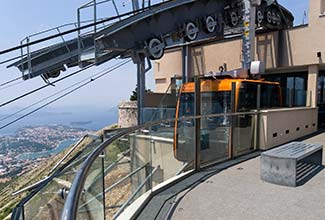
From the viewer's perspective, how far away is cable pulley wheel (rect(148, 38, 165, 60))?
1187cm

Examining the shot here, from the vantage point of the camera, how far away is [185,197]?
3877mm

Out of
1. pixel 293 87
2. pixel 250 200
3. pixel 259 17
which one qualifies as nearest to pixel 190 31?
pixel 259 17

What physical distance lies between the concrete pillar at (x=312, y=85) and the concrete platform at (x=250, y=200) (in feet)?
25.1

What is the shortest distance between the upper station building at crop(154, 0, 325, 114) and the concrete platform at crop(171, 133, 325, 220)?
25.2 feet

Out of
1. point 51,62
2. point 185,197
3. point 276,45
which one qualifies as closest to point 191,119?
point 185,197

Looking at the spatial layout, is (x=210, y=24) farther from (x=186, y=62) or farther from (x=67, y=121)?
(x=67, y=121)

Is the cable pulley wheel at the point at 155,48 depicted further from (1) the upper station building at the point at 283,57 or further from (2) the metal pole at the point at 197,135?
(2) the metal pole at the point at 197,135

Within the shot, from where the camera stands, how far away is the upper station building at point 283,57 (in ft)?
38.2

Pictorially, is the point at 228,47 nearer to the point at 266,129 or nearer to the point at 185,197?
the point at 266,129

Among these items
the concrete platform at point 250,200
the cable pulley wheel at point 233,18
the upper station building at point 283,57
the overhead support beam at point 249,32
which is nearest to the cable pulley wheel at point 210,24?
the cable pulley wheel at point 233,18

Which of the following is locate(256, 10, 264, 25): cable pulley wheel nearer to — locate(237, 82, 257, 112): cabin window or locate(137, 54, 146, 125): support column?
locate(137, 54, 146, 125): support column

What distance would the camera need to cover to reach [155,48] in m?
12.0

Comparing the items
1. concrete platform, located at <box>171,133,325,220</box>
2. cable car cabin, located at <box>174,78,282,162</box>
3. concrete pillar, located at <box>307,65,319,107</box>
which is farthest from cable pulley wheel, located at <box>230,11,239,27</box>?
concrete platform, located at <box>171,133,325,220</box>

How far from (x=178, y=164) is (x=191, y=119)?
990 mm
